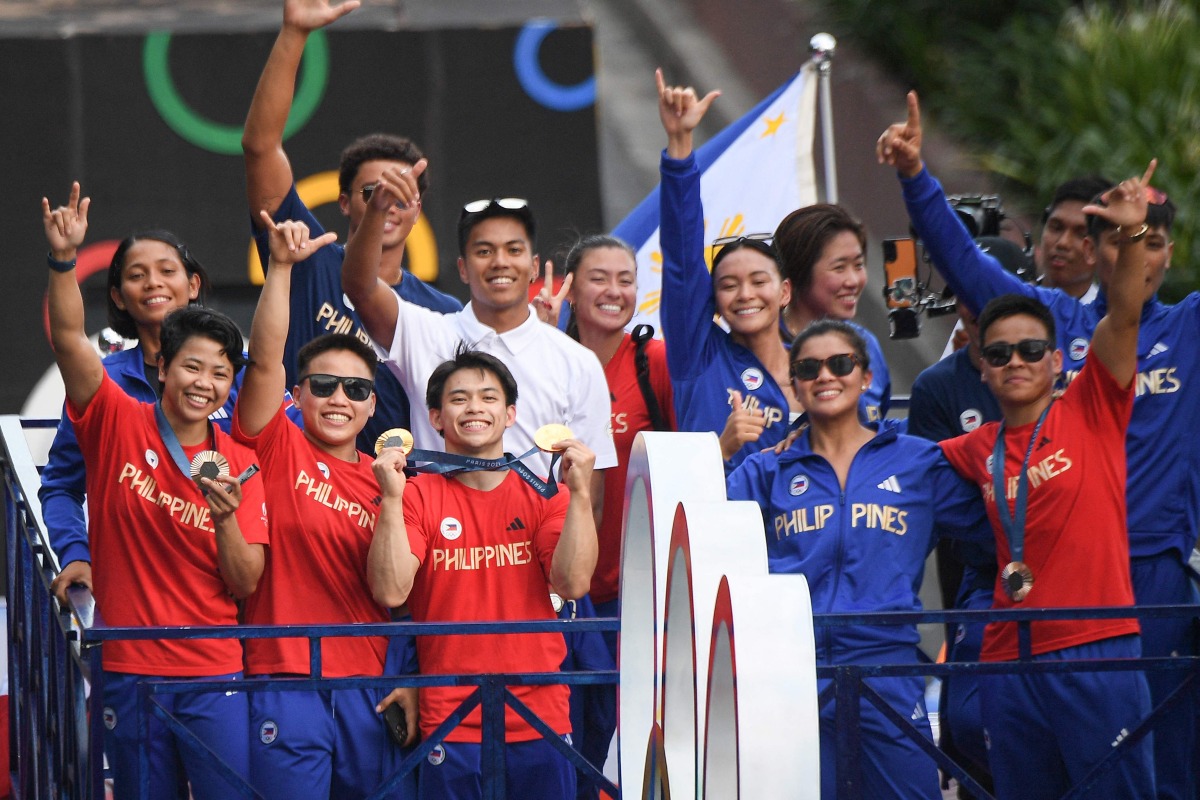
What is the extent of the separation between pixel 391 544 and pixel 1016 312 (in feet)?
6.26

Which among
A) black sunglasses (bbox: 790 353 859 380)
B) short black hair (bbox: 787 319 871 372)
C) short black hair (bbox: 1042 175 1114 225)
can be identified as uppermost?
short black hair (bbox: 1042 175 1114 225)

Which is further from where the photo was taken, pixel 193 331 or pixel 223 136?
pixel 223 136

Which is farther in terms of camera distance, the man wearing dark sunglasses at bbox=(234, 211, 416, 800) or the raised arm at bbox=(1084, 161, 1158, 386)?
the raised arm at bbox=(1084, 161, 1158, 386)

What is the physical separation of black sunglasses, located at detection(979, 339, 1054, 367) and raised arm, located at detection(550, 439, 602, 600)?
122cm

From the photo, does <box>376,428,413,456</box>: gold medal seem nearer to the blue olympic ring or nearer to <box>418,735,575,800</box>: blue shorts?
<box>418,735,575,800</box>: blue shorts

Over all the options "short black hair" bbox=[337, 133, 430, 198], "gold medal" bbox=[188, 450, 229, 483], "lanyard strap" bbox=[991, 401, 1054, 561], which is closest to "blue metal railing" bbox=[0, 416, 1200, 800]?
"lanyard strap" bbox=[991, 401, 1054, 561]

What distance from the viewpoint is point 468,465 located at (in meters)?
5.25

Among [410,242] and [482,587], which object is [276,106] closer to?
[482,587]

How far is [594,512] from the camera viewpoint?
574 centimetres

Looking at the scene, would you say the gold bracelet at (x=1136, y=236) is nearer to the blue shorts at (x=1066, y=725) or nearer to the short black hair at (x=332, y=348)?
the blue shorts at (x=1066, y=725)

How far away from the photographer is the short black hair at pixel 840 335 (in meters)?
5.35

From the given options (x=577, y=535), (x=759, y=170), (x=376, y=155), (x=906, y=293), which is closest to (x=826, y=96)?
(x=759, y=170)

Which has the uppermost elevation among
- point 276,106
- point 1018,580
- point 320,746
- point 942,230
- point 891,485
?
point 276,106

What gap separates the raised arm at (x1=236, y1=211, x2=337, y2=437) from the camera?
5129 mm
